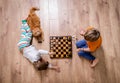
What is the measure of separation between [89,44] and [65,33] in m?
0.32

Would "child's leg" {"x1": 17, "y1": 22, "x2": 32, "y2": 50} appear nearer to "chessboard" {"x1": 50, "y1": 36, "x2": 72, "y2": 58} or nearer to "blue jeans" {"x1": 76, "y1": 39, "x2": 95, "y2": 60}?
"chessboard" {"x1": 50, "y1": 36, "x2": 72, "y2": 58}

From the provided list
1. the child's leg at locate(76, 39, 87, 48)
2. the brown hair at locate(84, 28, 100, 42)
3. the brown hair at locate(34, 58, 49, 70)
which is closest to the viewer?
the brown hair at locate(84, 28, 100, 42)

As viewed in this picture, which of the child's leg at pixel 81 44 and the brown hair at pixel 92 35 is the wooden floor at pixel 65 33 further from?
the brown hair at pixel 92 35

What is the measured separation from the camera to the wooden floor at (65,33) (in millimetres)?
1740

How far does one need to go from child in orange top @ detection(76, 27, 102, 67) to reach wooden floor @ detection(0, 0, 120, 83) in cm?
6

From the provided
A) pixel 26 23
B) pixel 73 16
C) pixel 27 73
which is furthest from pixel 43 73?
pixel 73 16

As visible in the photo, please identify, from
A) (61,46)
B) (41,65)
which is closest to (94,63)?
(61,46)

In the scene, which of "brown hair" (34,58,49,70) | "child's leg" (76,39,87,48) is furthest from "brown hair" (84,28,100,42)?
"brown hair" (34,58,49,70)

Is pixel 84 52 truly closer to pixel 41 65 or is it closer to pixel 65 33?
pixel 65 33

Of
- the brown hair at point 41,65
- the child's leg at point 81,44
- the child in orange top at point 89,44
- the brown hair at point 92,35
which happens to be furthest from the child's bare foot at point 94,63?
the brown hair at point 41,65

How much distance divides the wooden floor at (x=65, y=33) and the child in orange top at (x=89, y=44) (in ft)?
0.19

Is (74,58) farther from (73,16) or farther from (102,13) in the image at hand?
(102,13)

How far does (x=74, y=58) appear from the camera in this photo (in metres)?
1.79

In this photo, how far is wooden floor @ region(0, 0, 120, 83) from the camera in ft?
5.71
